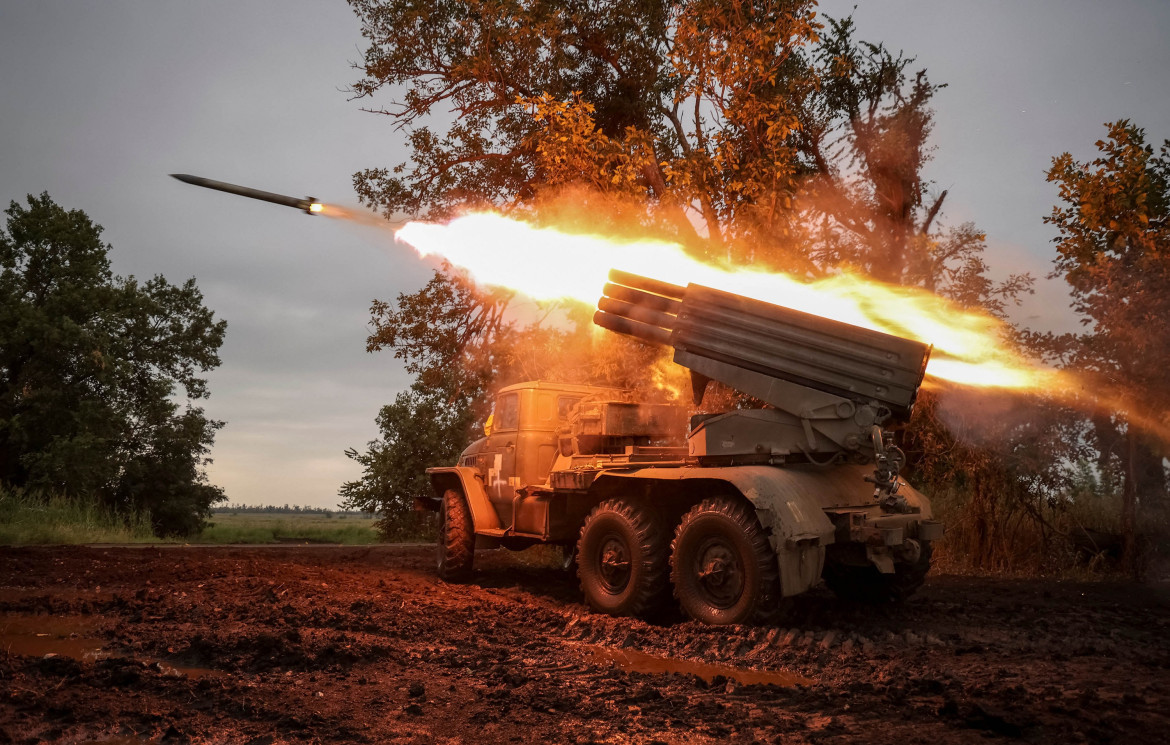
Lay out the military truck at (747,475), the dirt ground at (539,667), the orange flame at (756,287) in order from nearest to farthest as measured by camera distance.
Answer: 1. the dirt ground at (539,667)
2. the military truck at (747,475)
3. the orange flame at (756,287)

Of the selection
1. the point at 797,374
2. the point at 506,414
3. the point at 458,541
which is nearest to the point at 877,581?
the point at 797,374

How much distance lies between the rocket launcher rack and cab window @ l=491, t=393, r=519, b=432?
3227 mm

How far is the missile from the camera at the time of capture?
36.8 feet

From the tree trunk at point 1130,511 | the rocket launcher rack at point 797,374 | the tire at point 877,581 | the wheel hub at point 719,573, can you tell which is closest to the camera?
the wheel hub at point 719,573

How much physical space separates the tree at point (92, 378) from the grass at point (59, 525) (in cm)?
515

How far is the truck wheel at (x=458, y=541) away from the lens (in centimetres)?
1234

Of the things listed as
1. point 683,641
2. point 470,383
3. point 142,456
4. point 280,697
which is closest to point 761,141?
point 470,383

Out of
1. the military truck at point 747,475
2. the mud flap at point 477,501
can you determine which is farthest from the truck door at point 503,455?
the military truck at point 747,475

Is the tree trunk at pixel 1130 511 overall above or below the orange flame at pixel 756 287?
below

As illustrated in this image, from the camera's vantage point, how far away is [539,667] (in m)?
6.92

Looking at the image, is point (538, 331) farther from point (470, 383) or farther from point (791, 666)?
point (791, 666)

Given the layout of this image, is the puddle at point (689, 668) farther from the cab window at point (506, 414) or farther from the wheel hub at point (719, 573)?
A: the cab window at point (506, 414)

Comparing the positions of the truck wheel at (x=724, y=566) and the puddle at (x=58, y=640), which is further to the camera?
the truck wheel at (x=724, y=566)

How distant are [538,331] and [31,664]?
12.9m
